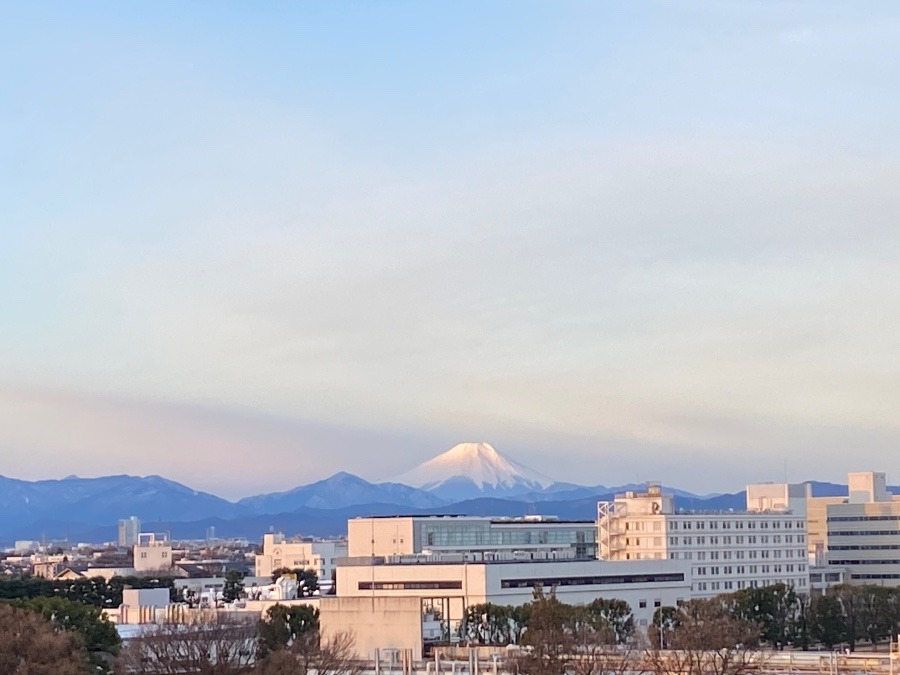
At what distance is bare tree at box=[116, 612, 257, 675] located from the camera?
4081 cm

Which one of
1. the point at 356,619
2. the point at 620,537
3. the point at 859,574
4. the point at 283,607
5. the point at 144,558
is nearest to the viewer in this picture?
the point at 356,619

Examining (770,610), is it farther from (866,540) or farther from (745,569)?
(866,540)

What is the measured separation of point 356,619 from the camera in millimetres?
49562

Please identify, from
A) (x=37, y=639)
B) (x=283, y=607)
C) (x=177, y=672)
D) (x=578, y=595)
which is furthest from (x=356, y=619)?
(x=578, y=595)

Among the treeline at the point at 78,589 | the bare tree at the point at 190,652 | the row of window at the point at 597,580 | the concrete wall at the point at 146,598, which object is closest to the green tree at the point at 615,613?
the row of window at the point at 597,580

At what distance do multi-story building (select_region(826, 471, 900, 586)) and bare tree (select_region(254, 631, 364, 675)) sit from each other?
70.0 meters

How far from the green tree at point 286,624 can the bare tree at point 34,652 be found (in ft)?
36.0

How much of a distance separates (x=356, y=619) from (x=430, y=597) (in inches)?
1208

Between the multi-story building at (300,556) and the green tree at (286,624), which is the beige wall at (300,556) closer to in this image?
the multi-story building at (300,556)

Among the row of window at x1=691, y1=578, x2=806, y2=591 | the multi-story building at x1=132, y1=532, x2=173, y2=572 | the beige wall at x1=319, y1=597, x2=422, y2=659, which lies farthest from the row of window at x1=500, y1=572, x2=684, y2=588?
the multi-story building at x1=132, y1=532, x2=173, y2=572

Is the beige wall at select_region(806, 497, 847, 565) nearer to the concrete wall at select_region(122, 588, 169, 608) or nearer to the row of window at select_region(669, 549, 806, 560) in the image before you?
the row of window at select_region(669, 549, 806, 560)

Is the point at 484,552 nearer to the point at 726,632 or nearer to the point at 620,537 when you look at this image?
the point at 620,537

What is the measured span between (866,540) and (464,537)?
95.4 ft

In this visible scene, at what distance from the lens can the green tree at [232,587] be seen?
107875 mm
